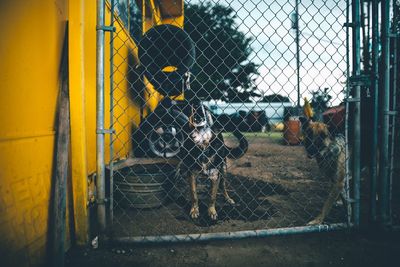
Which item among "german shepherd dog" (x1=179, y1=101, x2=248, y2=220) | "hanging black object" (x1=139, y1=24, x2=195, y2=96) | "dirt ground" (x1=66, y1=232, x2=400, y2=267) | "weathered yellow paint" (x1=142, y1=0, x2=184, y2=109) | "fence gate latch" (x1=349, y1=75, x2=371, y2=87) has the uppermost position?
"weathered yellow paint" (x1=142, y1=0, x2=184, y2=109)

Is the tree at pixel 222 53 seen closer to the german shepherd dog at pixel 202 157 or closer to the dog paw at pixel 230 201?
the german shepherd dog at pixel 202 157

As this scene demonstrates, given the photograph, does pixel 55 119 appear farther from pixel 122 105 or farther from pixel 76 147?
pixel 122 105

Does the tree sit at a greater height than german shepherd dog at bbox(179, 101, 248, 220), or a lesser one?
greater

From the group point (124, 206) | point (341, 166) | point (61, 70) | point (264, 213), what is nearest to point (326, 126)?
point (341, 166)

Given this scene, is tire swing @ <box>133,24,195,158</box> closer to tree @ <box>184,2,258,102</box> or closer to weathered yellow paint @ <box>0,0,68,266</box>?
tree @ <box>184,2,258,102</box>

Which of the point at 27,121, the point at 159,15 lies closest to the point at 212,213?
the point at 27,121

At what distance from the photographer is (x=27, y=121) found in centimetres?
137

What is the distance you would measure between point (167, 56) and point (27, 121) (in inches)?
126

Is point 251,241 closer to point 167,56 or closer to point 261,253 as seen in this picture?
point 261,253

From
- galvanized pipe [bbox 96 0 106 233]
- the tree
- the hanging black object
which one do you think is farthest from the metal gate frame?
the hanging black object

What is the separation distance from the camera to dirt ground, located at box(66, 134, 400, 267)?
1725mm

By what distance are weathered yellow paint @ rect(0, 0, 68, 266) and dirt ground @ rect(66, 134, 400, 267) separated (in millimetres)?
469

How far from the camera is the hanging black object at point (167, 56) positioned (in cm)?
380

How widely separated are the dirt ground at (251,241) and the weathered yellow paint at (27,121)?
1.54 feet
